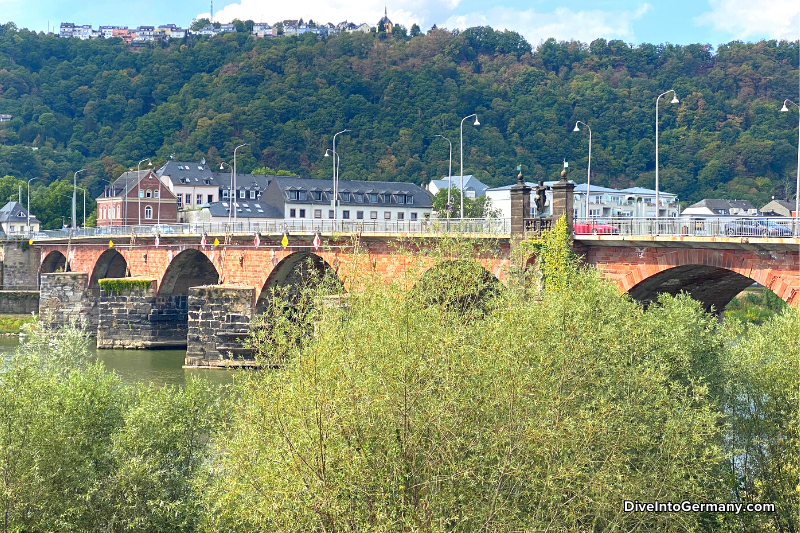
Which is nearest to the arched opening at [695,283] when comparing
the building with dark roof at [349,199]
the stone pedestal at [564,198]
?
the stone pedestal at [564,198]

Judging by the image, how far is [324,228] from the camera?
179 feet

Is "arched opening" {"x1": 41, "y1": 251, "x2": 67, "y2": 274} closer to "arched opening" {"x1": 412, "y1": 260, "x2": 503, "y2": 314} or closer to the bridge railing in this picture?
the bridge railing

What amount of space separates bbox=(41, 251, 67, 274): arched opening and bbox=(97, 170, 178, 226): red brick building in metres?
21.5

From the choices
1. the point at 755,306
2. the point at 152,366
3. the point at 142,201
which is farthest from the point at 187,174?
the point at 755,306

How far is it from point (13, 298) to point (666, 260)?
210ft

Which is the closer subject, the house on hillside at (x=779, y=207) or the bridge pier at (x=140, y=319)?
the bridge pier at (x=140, y=319)

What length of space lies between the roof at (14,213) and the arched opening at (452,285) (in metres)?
110

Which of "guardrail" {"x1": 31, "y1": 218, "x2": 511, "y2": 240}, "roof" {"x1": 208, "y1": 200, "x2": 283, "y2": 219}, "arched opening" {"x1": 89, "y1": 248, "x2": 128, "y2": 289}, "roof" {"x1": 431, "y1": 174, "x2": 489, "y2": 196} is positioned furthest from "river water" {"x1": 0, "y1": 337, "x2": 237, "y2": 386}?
"roof" {"x1": 431, "y1": 174, "x2": 489, "y2": 196}

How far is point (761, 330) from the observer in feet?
93.4

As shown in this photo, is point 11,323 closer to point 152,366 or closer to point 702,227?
point 152,366

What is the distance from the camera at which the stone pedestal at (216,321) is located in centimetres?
5459

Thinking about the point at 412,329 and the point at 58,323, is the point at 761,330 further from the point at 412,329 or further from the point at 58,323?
the point at 58,323

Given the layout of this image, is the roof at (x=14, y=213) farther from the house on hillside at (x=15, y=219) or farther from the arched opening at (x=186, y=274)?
the arched opening at (x=186, y=274)

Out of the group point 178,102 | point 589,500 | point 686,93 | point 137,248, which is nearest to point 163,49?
point 178,102
